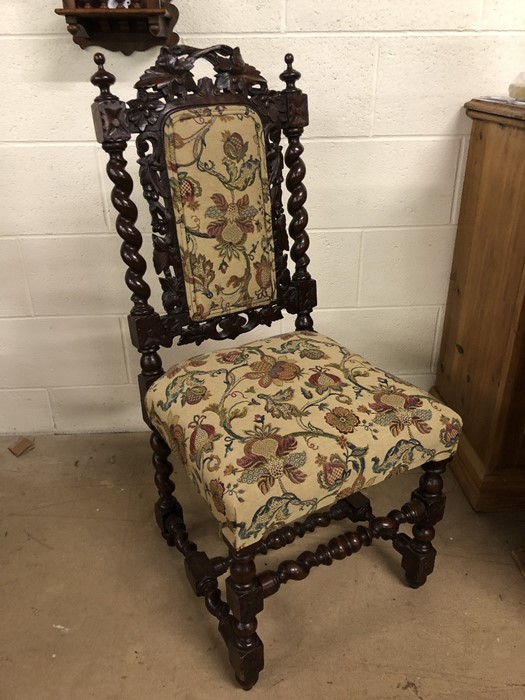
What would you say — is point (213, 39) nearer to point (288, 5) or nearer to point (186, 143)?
point (288, 5)

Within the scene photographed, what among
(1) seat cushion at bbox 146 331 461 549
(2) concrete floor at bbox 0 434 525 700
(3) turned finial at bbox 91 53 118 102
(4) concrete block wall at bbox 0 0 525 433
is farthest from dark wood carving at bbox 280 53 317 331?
(2) concrete floor at bbox 0 434 525 700

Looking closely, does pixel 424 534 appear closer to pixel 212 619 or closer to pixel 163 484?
pixel 212 619

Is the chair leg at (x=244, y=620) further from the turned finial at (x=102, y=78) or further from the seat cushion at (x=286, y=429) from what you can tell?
the turned finial at (x=102, y=78)

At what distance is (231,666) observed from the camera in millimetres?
1205

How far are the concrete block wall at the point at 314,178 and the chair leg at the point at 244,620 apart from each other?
0.97m

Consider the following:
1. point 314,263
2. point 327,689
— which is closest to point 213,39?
point 314,263

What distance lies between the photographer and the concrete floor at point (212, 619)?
117 cm

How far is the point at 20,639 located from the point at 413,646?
0.85 metres

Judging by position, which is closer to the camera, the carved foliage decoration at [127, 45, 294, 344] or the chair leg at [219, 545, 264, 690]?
the chair leg at [219, 545, 264, 690]

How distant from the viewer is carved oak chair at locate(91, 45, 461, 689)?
1036 millimetres

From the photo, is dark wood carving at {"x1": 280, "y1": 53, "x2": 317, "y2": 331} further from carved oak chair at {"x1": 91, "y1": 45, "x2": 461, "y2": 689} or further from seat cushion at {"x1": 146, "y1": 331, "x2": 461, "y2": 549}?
seat cushion at {"x1": 146, "y1": 331, "x2": 461, "y2": 549}

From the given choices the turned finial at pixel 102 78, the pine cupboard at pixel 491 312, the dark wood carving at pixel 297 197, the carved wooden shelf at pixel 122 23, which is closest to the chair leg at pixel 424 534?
the pine cupboard at pixel 491 312

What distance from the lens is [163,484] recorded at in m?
1.41

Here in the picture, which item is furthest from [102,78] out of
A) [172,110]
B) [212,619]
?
[212,619]
